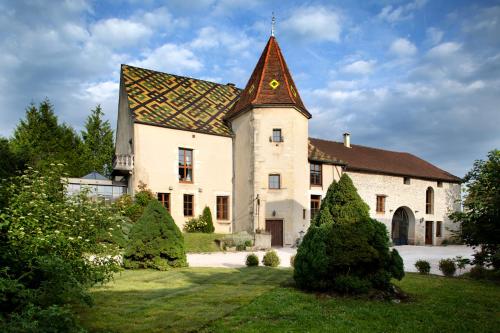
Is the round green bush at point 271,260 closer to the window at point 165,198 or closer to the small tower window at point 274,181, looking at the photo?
the small tower window at point 274,181

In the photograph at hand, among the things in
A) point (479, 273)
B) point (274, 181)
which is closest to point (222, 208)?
point (274, 181)

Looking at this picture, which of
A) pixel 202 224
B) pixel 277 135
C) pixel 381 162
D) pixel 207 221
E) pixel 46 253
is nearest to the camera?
pixel 46 253

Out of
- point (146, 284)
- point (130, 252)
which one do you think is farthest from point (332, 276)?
point (130, 252)

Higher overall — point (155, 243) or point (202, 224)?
point (155, 243)

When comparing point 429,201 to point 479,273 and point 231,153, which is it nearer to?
point 231,153

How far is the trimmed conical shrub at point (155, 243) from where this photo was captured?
11391 mm

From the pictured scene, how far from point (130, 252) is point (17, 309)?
6924 millimetres

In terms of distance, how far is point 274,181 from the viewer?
2262cm

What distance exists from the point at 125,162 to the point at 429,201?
23.7 metres

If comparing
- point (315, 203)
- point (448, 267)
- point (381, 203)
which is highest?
point (315, 203)

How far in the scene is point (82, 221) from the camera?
7.14 metres

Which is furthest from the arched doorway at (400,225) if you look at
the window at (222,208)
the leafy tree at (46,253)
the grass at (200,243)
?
the leafy tree at (46,253)

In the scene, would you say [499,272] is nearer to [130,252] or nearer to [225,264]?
[225,264]

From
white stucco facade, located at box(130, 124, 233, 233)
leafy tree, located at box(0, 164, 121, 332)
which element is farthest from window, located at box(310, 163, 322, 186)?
leafy tree, located at box(0, 164, 121, 332)
